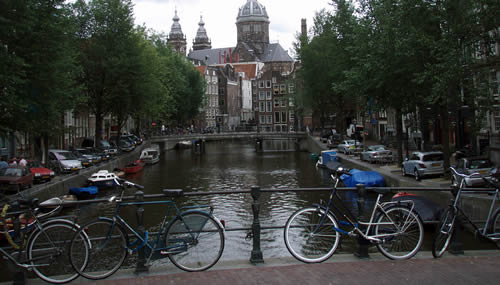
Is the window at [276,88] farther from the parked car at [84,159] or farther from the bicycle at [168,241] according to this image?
the bicycle at [168,241]

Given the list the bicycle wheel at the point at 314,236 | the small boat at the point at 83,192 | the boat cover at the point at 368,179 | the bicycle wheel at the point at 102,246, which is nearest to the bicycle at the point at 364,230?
the bicycle wheel at the point at 314,236

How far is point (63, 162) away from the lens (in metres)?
35.7

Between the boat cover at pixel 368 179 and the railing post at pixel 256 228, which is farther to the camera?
the boat cover at pixel 368 179

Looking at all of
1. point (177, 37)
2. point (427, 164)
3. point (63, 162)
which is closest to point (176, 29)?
point (177, 37)

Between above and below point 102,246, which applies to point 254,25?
above

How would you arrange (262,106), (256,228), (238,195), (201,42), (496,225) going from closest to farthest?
(256,228), (496,225), (238,195), (262,106), (201,42)

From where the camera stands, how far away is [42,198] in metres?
26.3

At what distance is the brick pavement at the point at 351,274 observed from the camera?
6.83 metres

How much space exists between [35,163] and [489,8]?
89.1 ft

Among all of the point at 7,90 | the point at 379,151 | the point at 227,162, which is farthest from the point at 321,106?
the point at 7,90

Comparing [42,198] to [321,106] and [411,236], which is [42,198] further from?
[321,106]

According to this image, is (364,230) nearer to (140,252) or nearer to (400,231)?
(400,231)

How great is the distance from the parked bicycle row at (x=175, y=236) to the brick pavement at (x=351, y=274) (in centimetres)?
27

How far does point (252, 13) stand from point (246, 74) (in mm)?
23833
